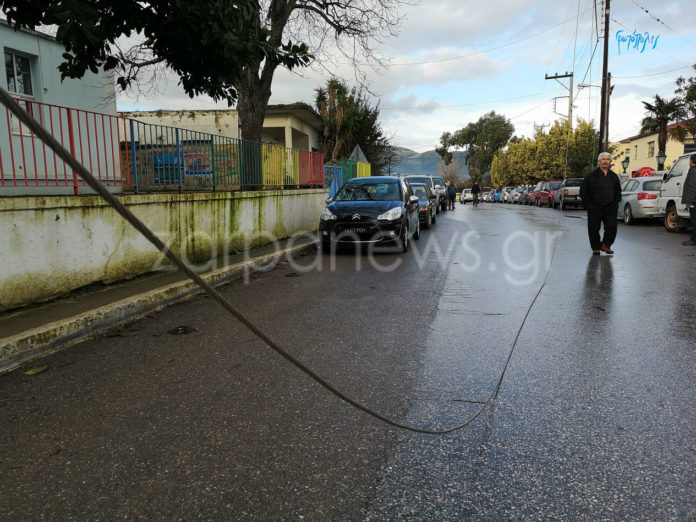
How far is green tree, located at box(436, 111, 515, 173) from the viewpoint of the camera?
98.4 m

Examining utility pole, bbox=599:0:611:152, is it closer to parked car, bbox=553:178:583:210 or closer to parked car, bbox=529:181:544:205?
parked car, bbox=553:178:583:210

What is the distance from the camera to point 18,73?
36.2 ft

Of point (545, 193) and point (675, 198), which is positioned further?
point (545, 193)

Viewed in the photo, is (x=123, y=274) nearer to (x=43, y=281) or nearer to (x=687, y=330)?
(x=43, y=281)

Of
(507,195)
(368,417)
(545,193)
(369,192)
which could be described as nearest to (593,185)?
(369,192)

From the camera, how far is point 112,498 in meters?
2.26

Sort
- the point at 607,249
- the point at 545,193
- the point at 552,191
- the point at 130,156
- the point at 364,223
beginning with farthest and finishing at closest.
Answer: the point at 545,193
the point at 552,191
the point at 364,223
the point at 607,249
the point at 130,156

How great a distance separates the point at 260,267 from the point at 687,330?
20.8 feet

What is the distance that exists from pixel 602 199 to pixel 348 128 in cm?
2092

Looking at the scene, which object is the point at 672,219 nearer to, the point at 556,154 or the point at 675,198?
the point at 675,198

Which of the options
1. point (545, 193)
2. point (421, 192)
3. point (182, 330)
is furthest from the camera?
point (545, 193)

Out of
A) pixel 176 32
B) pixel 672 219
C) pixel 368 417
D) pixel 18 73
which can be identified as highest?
pixel 18 73

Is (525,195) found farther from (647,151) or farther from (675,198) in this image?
(675,198)

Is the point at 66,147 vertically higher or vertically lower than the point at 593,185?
higher
